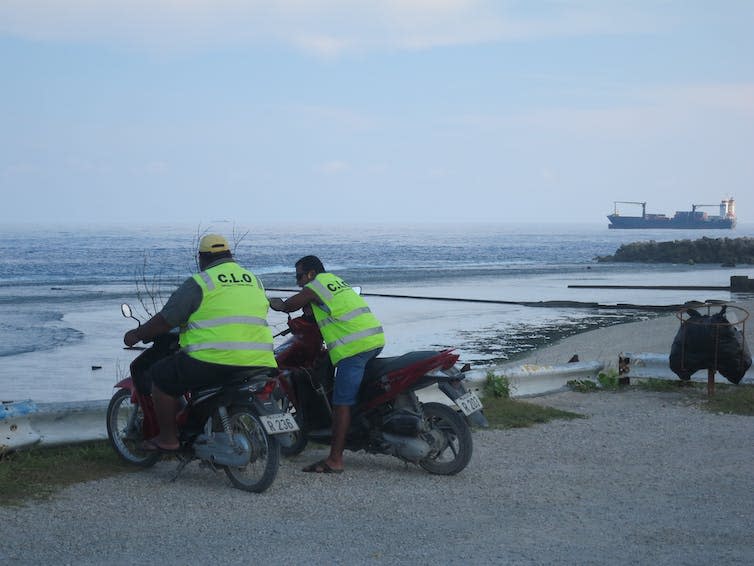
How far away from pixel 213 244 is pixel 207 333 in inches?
25.6

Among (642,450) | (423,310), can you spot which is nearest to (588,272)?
(423,310)

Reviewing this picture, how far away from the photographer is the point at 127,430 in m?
7.43

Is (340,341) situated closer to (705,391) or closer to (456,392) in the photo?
(456,392)

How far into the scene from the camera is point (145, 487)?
272 inches

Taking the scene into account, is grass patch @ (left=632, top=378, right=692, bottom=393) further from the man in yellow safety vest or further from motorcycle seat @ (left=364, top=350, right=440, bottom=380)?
the man in yellow safety vest

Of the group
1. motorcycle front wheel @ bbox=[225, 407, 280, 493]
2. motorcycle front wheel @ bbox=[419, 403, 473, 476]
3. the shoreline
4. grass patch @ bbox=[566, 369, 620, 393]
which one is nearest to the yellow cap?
motorcycle front wheel @ bbox=[225, 407, 280, 493]

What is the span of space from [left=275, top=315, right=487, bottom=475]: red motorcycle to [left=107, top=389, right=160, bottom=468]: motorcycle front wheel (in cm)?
109

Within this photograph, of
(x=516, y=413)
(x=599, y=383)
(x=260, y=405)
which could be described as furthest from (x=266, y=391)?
(x=599, y=383)

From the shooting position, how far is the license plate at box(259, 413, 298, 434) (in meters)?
6.61

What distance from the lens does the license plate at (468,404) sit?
726cm

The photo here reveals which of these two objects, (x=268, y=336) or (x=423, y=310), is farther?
(x=423, y=310)

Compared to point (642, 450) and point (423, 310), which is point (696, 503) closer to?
point (642, 450)

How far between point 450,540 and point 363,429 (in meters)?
1.93

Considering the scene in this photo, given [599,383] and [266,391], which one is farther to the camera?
[599,383]
